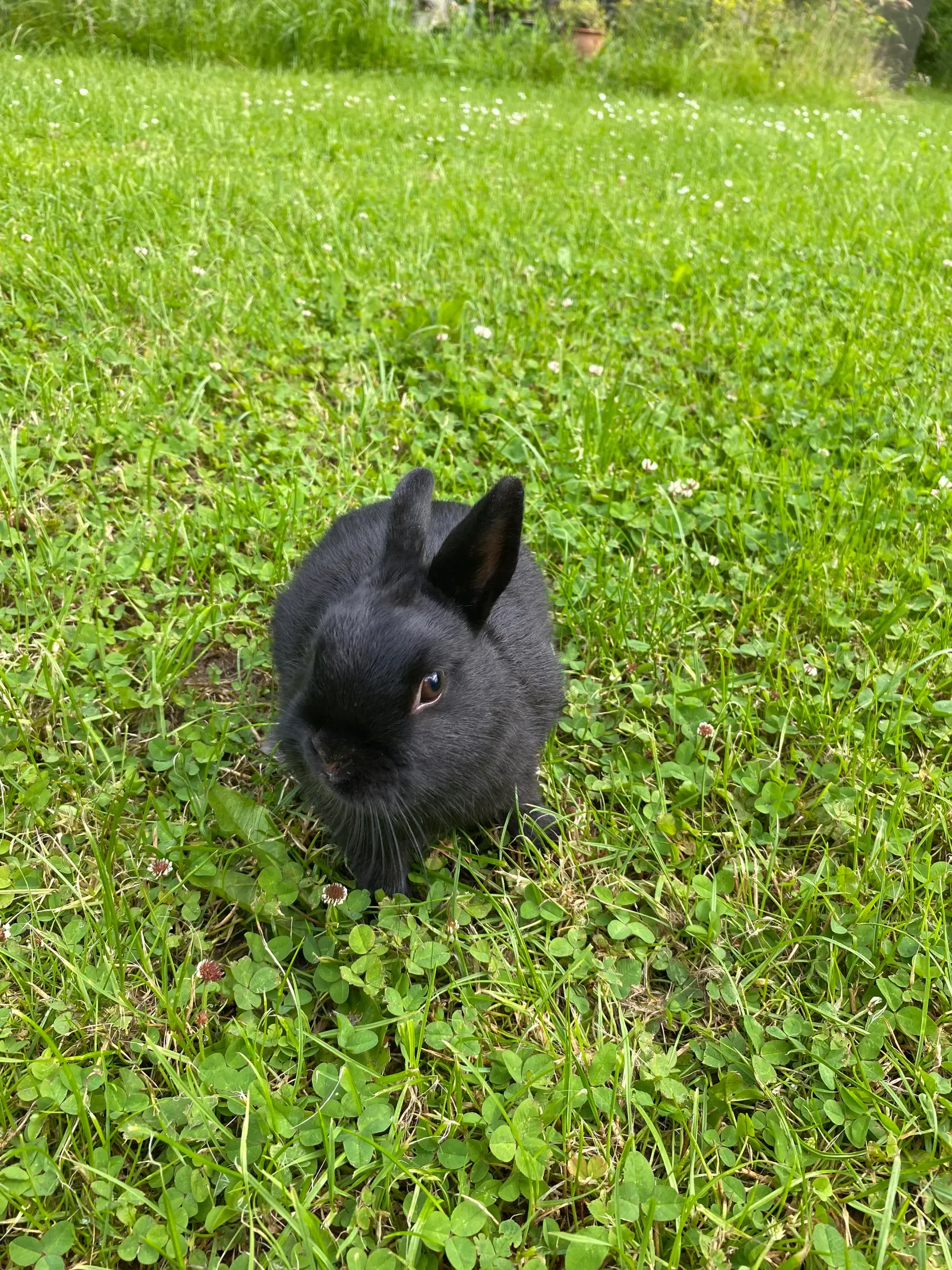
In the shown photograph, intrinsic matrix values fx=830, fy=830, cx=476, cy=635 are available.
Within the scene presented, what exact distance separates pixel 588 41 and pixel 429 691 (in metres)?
14.9

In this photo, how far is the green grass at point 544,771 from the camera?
169 centimetres

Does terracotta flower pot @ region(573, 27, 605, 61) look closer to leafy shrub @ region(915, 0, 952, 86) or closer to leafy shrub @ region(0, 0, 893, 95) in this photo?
leafy shrub @ region(0, 0, 893, 95)

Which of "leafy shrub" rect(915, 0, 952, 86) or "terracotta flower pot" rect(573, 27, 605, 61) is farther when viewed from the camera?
"leafy shrub" rect(915, 0, 952, 86)

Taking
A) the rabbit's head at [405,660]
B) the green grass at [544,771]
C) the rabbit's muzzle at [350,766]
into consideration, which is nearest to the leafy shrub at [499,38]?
the green grass at [544,771]

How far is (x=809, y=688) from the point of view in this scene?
281 centimetres

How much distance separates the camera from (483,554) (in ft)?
6.79

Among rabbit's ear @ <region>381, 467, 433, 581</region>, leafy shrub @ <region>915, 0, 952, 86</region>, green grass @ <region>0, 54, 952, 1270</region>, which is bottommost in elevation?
green grass @ <region>0, 54, 952, 1270</region>

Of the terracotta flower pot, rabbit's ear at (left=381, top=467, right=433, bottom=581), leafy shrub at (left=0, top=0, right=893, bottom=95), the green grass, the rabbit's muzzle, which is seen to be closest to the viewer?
the green grass

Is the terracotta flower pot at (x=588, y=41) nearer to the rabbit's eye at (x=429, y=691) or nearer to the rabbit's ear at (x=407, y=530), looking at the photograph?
the rabbit's ear at (x=407, y=530)

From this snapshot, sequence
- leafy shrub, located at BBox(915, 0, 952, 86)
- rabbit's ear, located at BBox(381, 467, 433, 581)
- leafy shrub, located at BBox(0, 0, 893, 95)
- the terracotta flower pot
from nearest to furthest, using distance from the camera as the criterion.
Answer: rabbit's ear, located at BBox(381, 467, 433, 581), leafy shrub, located at BBox(0, 0, 893, 95), the terracotta flower pot, leafy shrub, located at BBox(915, 0, 952, 86)

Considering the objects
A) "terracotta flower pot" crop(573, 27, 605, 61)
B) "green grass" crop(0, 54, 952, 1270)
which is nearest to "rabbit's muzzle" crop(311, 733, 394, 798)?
"green grass" crop(0, 54, 952, 1270)

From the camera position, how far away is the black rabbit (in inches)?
74.1

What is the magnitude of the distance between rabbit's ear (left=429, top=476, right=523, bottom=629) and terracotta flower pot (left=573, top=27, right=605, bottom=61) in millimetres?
14181

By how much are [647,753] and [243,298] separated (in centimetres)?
330
